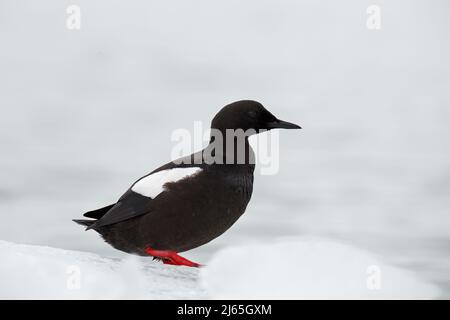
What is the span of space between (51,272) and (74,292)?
436 mm

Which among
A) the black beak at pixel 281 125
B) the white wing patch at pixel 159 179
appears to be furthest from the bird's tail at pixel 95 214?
the black beak at pixel 281 125

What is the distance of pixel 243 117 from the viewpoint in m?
6.54

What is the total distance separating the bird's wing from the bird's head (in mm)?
565

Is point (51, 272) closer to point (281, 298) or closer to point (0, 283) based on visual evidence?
point (0, 283)

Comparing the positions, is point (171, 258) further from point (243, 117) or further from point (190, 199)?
point (243, 117)

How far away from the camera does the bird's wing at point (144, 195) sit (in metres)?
6.16

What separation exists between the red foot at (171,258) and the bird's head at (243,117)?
4.13 feet

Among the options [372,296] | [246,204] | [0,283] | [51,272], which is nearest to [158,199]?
[246,204]

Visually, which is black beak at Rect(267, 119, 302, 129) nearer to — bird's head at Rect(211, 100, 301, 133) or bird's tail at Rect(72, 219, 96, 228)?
bird's head at Rect(211, 100, 301, 133)

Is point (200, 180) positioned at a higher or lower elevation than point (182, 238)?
higher

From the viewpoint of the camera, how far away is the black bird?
6000mm

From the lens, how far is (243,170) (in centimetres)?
633

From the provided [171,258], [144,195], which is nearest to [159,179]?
[144,195]

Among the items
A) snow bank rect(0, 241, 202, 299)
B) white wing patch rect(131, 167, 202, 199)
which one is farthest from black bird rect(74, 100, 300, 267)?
snow bank rect(0, 241, 202, 299)
